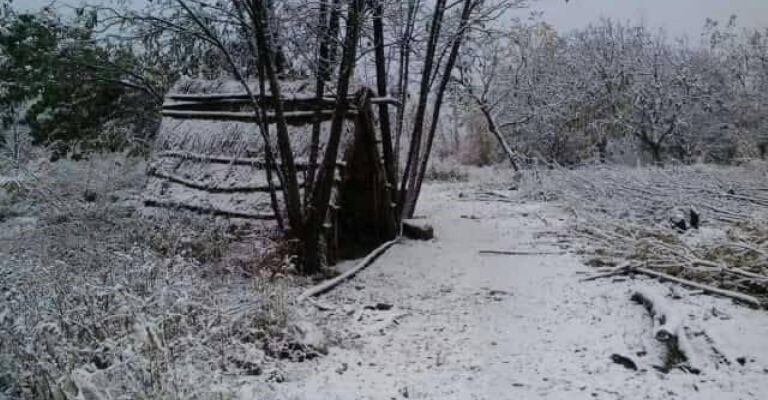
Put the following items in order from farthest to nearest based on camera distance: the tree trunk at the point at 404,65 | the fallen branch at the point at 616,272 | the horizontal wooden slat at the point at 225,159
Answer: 1. the tree trunk at the point at 404,65
2. the horizontal wooden slat at the point at 225,159
3. the fallen branch at the point at 616,272

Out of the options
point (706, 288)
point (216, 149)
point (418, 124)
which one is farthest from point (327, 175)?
point (706, 288)

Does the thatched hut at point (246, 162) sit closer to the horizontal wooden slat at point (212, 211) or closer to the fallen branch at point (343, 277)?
the horizontal wooden slat at point (212, 211)

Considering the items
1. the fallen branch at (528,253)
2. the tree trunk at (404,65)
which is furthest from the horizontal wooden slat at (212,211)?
the fallen branch at (528,253)

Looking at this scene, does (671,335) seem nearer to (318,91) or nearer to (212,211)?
(318,91)

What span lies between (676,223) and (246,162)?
4.93 meters

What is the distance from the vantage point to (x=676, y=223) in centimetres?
700

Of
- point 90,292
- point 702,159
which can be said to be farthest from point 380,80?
point 702,159

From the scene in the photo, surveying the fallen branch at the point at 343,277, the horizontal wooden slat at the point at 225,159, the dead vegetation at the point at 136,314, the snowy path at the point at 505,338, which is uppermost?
the horizontal wooden slat at the point at 225,159

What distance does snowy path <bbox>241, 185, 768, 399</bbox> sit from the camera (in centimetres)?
337

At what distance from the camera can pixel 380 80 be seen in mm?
7426

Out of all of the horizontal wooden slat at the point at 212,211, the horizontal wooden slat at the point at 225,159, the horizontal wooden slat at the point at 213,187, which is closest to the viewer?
the horizontal wooden slat at the point at 212,211

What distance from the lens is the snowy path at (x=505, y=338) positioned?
3369 millimetres

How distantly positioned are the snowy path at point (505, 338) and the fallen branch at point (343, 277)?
80 millimetres

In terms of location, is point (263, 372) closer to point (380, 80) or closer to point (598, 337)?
point (598, 337)
